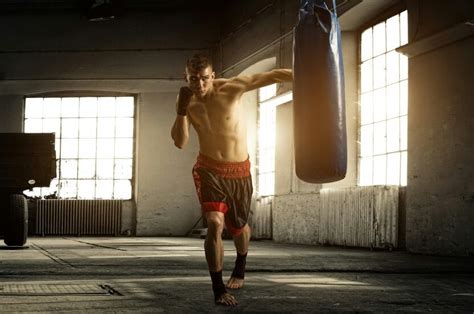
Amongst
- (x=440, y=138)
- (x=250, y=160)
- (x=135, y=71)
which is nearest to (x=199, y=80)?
(x=440, y=138)

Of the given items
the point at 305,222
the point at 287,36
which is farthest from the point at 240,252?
the point at 287,36

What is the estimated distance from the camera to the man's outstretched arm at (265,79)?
367 cm

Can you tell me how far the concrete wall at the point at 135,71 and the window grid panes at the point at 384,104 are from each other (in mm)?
5712

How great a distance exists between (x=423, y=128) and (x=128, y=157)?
8.42 m

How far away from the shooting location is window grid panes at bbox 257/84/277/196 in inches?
499

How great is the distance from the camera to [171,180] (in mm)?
14805

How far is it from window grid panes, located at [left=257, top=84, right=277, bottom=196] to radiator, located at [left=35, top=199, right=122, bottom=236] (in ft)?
10.8

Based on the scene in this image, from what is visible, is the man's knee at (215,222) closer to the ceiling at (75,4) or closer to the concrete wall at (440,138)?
the concrete wall at (440,138)

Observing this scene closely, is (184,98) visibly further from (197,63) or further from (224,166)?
(224,166)

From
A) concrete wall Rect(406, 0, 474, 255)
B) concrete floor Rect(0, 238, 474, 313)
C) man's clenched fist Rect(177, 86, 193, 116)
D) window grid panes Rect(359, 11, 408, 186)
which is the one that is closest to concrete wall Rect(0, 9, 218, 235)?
window grid panes Rect(359, 11, 408, 186)

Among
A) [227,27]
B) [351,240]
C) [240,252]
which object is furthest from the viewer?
[227,27]

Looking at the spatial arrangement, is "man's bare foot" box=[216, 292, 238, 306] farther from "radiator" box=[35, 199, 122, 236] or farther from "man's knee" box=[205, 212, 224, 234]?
"radiator" box=[35, 199, 122, 236]

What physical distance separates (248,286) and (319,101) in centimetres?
149

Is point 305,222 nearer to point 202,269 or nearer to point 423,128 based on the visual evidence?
point 423,128
